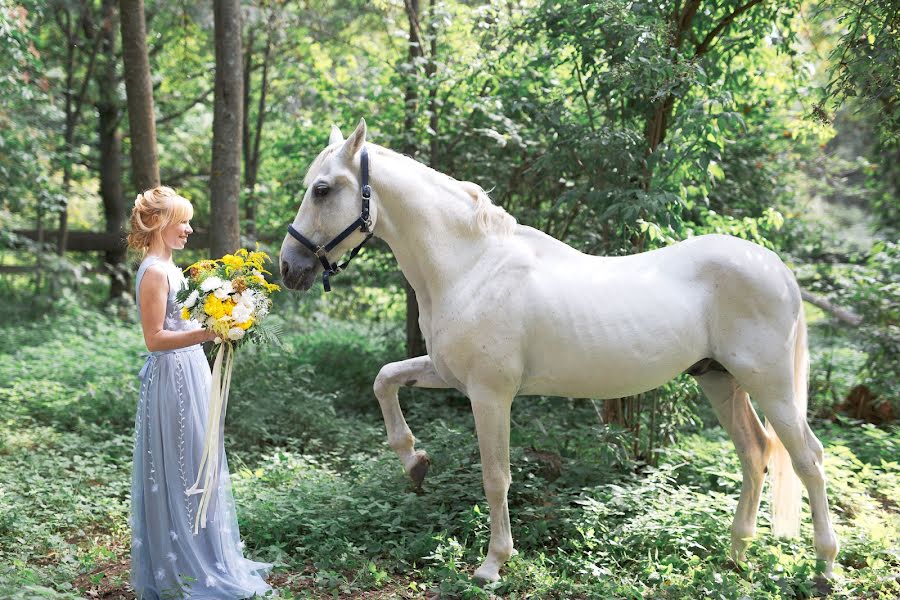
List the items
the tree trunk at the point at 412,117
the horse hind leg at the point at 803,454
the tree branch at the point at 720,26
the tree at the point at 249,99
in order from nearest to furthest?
the horse hind leg at the point at 803,454
the tree branch at the point at 720,26
the tree trunk at the point at 412,117
the tree at the point at 249,99

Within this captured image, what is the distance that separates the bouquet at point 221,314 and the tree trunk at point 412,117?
3.19m

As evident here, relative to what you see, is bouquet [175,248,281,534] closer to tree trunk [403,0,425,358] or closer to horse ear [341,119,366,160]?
horse ear [341,119,366,160]

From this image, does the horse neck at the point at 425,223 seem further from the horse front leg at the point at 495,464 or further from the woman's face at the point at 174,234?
the woman's face at the point at 174,234

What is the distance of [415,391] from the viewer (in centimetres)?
759

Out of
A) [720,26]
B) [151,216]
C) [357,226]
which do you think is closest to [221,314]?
[151,216]

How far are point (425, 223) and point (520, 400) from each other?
403 cm

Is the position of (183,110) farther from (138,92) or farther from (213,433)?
(213,433)

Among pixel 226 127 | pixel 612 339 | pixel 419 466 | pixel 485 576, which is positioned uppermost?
pixel 226 127

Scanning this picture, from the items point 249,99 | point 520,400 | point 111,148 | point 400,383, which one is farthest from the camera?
point 249,99

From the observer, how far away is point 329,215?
11.8 feet

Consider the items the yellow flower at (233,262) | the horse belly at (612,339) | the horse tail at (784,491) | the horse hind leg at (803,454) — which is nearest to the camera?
the yellow flower at (233,262)

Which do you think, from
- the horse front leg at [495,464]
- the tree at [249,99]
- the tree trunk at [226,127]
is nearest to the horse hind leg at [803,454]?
the horse front leg at [495,464]

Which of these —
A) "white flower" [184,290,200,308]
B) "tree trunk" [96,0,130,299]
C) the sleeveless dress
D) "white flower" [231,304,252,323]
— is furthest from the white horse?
"tree trunk" [96,0,130,299]

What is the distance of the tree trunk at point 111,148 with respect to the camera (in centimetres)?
1237
